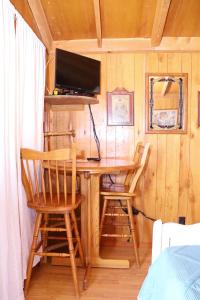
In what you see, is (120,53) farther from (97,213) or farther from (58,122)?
(97,213)

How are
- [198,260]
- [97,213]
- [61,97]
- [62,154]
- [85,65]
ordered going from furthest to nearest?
[85,65] < [61,97] < [97,213] < [62,154] < [198,260]

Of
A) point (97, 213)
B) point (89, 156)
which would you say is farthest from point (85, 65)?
point (97, 213)

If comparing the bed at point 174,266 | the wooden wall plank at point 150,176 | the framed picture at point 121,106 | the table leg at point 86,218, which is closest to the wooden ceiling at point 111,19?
the wooden wall plank at point 150,176

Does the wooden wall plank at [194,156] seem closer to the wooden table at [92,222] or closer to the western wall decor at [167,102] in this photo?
the western wall decor at [167,102]

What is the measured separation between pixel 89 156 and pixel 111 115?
0.50 meters

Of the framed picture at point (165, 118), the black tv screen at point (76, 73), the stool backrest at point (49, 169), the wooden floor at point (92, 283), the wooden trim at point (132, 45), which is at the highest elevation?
the wooden trim at point (132, 45)

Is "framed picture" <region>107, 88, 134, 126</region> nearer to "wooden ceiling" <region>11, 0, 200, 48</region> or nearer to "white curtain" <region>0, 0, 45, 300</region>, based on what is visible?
"wooden ceiling" <region>11, 0, 200, 48</region>

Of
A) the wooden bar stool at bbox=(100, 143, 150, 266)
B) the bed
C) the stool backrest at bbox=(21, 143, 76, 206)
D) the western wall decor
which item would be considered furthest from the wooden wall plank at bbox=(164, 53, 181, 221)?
the bed

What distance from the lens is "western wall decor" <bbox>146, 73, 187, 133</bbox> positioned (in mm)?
2699

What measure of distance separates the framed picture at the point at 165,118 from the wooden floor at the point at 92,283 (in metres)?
1.36

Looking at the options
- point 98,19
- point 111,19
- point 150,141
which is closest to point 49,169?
point 150,141

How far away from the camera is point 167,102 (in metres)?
2.70

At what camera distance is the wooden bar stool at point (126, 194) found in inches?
88.8

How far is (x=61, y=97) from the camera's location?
2.40 meters
